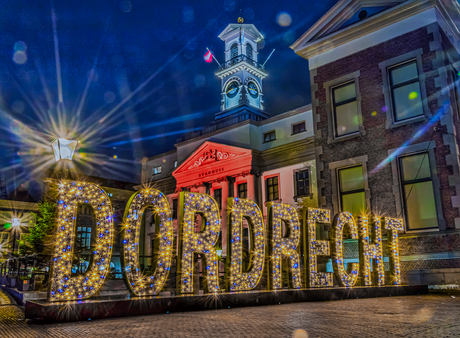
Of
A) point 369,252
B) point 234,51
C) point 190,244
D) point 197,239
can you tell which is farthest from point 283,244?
point 234,51

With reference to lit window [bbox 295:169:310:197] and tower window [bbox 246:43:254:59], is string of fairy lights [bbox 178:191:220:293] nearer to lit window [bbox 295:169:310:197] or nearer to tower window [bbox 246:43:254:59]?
lit window [bbox 295:169:310:197]

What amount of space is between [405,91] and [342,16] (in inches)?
179

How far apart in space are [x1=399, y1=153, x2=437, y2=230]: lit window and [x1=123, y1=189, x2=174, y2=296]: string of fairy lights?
9.86 metres

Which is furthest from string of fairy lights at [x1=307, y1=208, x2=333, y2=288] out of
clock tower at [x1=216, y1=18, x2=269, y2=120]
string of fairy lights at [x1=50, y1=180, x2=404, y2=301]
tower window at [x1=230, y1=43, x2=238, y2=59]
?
tower window at [x1=230, y1=43, x2=238, y2=59]

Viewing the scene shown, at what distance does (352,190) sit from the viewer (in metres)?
14.9

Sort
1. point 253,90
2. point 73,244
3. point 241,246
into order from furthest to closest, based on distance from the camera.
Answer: point 253,90 < point 241,246 < point 73,244

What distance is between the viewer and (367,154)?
48.1 ft

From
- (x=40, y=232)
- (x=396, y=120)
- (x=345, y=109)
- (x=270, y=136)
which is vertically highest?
(x=270, y=136)

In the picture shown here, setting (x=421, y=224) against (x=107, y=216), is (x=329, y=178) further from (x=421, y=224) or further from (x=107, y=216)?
(x=107, y=216)

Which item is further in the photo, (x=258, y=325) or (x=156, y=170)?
(x=156, y=170)

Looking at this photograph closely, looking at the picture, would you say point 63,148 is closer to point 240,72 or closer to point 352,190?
point 352,190

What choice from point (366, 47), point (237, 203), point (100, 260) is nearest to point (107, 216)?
point (100, 260)

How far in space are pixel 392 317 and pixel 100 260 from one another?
4970 mm

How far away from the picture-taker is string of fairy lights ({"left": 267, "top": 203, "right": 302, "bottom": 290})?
8.95 meters
